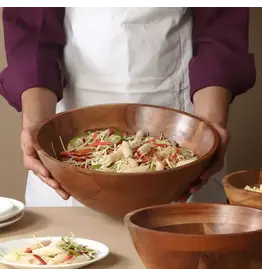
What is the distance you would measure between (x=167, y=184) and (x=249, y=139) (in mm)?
1398

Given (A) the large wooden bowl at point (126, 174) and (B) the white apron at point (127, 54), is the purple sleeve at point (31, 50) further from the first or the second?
(A) the large wooden bowl at point (126, 174)

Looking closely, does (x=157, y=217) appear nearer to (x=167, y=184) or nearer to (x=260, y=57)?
(x=167, y=184)

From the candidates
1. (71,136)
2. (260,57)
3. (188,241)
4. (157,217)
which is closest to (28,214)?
(71,136)

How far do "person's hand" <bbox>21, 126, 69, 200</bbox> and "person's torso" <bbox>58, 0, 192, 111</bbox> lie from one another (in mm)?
364

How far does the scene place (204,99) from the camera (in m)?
1.50

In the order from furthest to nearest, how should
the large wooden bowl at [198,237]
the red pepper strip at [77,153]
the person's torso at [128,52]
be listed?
the person's torso at [128,52], the red pepper strip at [77,153], the large wooden bowl at [198,237]

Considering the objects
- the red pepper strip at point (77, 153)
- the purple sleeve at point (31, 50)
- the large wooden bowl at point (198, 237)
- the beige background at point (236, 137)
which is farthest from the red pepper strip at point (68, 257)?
the beige background at point (236, 137)

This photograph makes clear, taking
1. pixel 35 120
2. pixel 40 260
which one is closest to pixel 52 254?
pixel 40 260

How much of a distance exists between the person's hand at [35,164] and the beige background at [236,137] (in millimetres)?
1064

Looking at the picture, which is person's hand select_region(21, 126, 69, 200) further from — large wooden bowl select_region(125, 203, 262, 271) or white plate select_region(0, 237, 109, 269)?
large wooden bowl select_region(125, 203, 262, 271)

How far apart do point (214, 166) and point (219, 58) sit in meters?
0.41

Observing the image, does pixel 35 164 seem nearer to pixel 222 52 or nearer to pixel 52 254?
pixel 52 254

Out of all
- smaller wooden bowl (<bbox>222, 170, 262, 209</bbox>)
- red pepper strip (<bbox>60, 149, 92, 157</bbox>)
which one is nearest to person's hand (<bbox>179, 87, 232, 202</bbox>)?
smaller wooden bowl (<bbox>222, 170, 262, 209</bbox>)

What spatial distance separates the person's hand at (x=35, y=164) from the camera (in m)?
1.21
